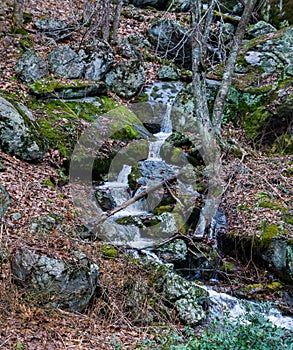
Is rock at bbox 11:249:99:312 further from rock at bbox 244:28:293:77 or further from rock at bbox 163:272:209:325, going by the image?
rock at bbox 244:28:293:77

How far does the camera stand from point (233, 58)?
8.98 metres

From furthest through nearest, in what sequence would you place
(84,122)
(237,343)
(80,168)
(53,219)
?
(84,122)
(80,168)
(53,219)
(237,343)

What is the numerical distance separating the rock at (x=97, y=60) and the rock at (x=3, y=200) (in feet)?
17.7

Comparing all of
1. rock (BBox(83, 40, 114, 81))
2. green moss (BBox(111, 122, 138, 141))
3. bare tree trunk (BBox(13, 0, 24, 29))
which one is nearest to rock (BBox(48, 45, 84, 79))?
rock (BBox(83, 40, 114, 81))

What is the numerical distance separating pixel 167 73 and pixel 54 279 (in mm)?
9226

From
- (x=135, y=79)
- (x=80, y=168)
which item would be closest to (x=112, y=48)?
(x=135, y=79)

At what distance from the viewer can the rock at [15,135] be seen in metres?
6.77

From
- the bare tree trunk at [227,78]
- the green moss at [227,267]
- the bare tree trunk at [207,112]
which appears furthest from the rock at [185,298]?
the bare tree trunk at [227,78]

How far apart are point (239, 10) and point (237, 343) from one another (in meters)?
15.5

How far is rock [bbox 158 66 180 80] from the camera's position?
39.5ft

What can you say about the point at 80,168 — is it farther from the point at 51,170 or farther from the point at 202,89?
the point at 202,89

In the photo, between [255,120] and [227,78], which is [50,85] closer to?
[227,78]

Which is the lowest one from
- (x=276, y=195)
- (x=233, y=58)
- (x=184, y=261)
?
(x=184, y=261)

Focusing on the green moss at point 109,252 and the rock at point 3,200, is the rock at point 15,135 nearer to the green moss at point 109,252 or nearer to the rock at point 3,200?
the rock at point 3,200
